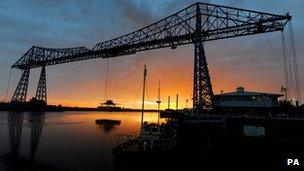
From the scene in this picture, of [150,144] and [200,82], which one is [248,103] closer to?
[200,82]

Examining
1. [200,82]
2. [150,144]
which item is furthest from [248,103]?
[150,144]

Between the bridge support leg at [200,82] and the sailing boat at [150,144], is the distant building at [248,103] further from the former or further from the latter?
the sailing boat at [150,144]

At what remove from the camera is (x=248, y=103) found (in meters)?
51.7

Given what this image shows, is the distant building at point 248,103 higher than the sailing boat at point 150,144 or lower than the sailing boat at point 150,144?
higher

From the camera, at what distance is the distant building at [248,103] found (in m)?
50.6

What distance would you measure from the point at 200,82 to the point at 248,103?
9.62 m

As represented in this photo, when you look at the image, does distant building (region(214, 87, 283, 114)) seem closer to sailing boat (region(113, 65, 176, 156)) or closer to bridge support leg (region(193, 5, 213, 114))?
bridge support leg (region(193, 5, 213, 114))

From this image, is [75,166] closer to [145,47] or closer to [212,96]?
[212,96]

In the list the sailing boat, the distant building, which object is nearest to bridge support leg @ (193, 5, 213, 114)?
the distant building

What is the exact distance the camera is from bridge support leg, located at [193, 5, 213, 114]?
54562 mm

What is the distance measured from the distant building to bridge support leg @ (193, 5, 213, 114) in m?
1.76

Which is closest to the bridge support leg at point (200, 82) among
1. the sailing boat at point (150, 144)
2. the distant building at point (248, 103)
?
the distant building at point (248, 103)

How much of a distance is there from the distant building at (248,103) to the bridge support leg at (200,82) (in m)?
1.76

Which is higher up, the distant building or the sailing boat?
the distant building
